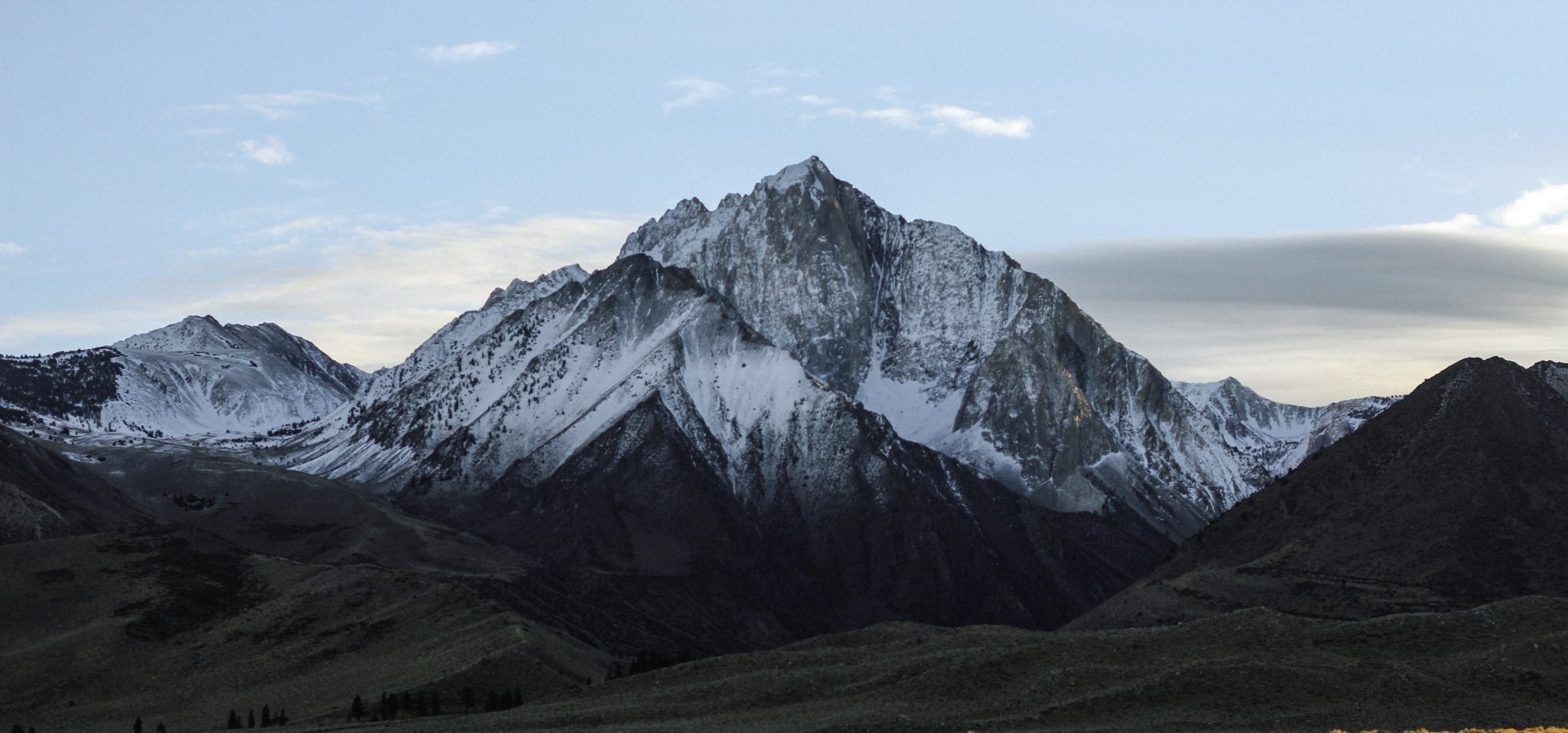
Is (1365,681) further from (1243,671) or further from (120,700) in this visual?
(120,700)

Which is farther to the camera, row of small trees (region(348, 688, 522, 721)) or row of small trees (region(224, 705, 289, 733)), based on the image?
row of small trees (region(348, 688, 522, 721))

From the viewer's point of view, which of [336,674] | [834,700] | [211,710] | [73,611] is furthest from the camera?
[73,611]

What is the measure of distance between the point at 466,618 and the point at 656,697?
69716 mm

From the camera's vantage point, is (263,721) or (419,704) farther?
(419,704)

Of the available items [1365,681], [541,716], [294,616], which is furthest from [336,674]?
[1365,681]

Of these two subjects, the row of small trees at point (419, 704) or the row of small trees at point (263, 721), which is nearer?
the row of small trees at point (263, 721)

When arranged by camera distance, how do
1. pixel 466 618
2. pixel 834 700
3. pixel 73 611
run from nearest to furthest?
pixel 834 700
pixel 466 618
pixel 73 611

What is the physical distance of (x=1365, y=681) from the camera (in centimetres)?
10256

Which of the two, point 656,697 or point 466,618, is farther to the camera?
point 466,618

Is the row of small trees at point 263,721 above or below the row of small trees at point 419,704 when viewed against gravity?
below

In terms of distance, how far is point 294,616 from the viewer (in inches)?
7648

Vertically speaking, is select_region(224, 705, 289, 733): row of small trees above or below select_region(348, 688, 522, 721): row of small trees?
below

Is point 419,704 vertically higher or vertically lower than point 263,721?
higher

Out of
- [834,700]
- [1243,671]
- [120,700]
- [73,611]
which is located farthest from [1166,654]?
[73,611]
